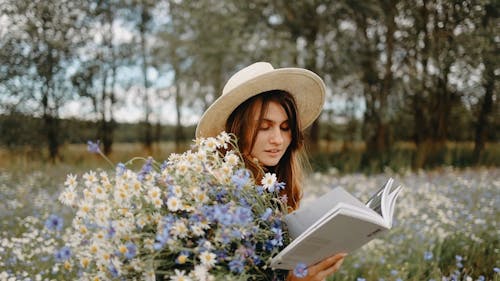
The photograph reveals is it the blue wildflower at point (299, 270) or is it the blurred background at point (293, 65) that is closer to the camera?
the blue wildflower at point (299, 270)

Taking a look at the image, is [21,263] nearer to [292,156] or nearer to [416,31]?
[292,156]

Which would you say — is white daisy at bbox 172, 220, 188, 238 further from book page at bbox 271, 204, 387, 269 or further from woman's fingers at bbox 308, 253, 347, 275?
woman's fingers at bbox 308, 253, 347, 275

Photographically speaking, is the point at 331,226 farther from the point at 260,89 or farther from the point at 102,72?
the point at 102,72

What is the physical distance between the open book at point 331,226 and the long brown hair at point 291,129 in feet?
2.53

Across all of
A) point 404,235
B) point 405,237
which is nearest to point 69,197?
point 405,237

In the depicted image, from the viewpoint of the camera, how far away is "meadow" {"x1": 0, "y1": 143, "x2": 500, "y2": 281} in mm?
3244

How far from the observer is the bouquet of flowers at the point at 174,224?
52.5 inches

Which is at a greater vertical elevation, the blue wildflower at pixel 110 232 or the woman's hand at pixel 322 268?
the blue wildflower at pixel 110 232

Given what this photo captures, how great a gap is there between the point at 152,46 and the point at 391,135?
6.19 m

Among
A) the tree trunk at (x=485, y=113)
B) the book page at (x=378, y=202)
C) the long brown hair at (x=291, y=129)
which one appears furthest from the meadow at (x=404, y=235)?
the tree trunk at (x=485, y=113)

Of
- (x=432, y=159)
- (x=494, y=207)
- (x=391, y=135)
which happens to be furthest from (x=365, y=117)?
(x=494, y=207)

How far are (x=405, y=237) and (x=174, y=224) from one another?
3317 millimetres

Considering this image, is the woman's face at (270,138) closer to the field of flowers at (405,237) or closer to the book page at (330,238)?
the field of flowers at (405,237)

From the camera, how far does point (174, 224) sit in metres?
1.36
